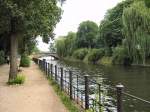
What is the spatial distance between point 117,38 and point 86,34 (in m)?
31.2

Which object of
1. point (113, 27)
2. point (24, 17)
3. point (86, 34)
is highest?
point (86, 34)

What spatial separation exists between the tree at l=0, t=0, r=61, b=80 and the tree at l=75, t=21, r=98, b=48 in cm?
8305

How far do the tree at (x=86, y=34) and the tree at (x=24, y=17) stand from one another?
83047mm

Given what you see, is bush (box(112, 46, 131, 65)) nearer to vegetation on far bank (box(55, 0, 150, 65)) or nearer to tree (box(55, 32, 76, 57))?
vegetation on far bank (box(55, 0, 150, 65))

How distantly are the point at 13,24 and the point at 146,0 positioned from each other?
138 ft

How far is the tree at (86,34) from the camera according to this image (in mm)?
107750

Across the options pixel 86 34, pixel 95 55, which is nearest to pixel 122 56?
pixel 95 55

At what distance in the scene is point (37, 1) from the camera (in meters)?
21.4

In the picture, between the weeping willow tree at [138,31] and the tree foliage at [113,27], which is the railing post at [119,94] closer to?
the weeping willow tree at [138,31]

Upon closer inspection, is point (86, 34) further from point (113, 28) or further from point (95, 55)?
point (113, 28)

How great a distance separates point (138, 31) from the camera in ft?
185

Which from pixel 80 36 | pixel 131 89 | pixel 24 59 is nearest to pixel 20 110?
pixel 131 89

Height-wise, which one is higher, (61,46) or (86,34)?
(86,34)

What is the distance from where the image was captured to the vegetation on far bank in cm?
5675
